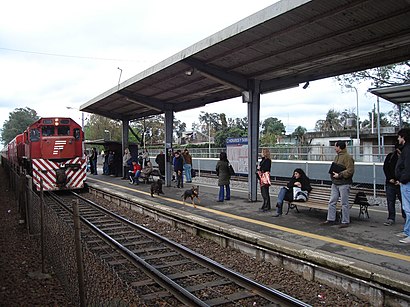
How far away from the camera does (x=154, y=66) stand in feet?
35.2

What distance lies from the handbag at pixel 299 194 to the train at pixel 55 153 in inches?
418

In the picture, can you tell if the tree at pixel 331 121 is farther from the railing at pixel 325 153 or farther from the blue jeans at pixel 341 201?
the blue jeans at pixel 341 201

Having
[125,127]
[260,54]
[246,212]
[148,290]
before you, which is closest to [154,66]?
[260,54]

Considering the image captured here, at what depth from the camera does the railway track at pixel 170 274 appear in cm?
488

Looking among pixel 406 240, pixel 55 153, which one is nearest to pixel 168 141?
pixel 55 153

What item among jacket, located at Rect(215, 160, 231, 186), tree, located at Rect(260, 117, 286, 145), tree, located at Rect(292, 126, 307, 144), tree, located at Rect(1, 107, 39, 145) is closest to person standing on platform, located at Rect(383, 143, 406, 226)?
jacket, located at Rect(215, 160, 231, 186)

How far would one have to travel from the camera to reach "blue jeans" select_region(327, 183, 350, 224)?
23.9ft

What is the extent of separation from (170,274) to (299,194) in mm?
4019

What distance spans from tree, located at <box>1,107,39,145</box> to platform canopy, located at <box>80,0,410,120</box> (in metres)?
96.3

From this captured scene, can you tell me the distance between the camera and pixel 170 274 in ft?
19.5

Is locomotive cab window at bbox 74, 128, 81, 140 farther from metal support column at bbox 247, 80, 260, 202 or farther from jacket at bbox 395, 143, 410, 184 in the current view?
jacket at bbox 395, 143, 410, 184

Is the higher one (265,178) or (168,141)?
(168,141)

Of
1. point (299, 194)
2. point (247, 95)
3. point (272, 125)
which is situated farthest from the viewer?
point (272, 125)

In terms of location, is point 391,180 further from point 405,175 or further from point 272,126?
point 272,126
